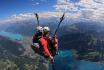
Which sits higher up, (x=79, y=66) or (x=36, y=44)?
(x=36, y=44)

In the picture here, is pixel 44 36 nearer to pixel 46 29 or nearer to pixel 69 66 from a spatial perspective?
pixel 46 29

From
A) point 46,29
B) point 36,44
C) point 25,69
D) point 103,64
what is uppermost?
point 46,29

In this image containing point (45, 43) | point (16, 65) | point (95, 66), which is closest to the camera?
point (45, 43)

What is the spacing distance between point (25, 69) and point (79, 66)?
51292mm

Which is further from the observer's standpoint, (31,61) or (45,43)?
(31,61)

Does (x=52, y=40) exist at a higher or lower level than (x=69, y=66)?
higher

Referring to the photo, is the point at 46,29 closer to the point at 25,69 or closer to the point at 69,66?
the point at 25,69

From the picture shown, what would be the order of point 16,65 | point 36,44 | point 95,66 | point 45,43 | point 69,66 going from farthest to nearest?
point 95,66 < point 69,66 < point 16,65 < point 36,44 < point 45,43

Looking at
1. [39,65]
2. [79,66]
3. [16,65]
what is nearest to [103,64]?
[79,66]

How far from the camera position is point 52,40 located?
7262mm

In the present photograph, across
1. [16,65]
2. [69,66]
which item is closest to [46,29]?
[16,65]

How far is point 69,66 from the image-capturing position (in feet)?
518

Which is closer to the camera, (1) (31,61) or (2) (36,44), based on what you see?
(2) (36,44)

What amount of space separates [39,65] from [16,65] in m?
13.9
